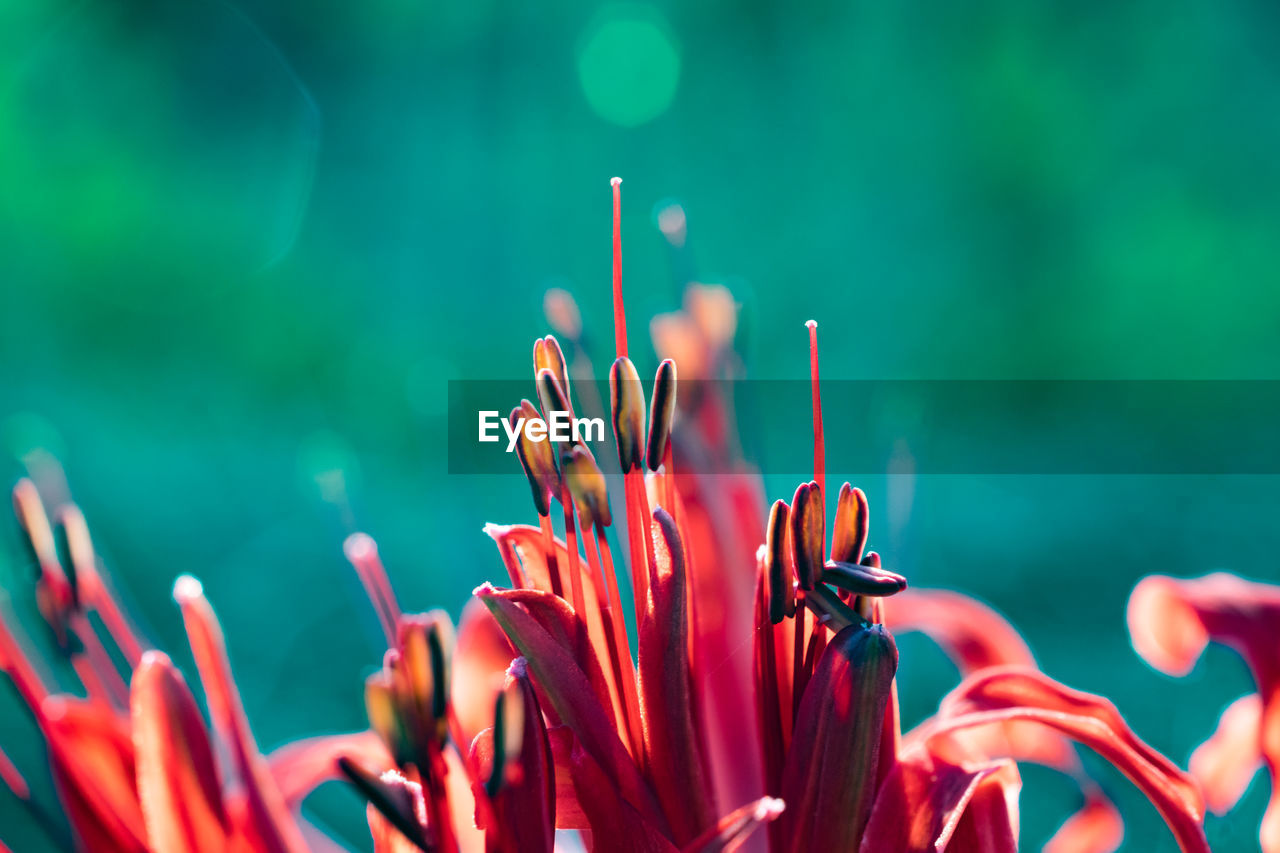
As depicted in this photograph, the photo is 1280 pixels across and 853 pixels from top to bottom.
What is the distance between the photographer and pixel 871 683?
0.18 meters

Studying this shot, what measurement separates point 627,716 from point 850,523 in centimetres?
7

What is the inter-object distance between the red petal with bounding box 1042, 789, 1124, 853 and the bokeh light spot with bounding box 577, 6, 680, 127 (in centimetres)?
84

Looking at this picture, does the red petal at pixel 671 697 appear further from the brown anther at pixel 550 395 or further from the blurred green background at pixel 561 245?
the blurred green background at pixel 561 245

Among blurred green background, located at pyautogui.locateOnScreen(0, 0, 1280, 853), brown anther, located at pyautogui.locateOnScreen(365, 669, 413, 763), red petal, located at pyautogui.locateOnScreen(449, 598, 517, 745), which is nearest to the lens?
brown anther, located at pyautogui.locateOnScreen(365, 669, 413, 763)

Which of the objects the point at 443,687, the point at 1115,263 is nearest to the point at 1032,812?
the point at 1115,263

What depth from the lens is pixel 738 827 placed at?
165 millimetres

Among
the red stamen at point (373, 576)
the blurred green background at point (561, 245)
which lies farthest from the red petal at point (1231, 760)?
the blurred green background at point (561, 245)

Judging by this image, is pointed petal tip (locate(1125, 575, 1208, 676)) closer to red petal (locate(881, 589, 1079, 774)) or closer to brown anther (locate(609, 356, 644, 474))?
red petal (locate(881, 589, 1079, 774))

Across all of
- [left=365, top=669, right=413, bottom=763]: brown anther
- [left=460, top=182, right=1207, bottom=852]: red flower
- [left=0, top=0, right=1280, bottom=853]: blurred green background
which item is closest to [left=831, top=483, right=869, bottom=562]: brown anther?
[left=460, top=182, right=1207, bottom=852]: red flower

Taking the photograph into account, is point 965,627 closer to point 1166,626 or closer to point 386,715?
point 1166,626

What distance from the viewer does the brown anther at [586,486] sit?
202 mm

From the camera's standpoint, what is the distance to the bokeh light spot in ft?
3.07

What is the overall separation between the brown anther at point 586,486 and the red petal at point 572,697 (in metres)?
0.03
